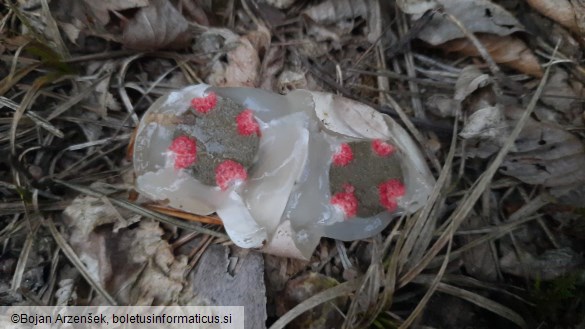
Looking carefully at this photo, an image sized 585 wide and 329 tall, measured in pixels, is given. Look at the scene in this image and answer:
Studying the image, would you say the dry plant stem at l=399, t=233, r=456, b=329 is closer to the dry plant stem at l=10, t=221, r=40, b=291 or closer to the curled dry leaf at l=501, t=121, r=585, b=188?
the curled dry leaf at l=501, t=121, r=585, b=188

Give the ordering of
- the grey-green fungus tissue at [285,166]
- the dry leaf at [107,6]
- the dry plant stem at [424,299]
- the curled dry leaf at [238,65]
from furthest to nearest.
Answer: the curled dry leaf at [238,65], the dry leaf at [107,6], the grey-green fungus tissue at [285,166], the dry plant stem at [424,299]

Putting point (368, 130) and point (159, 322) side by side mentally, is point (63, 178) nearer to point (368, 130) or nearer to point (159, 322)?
point (159, 322)

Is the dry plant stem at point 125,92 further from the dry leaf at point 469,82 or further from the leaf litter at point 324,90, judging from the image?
the dry leaf at point 469,82

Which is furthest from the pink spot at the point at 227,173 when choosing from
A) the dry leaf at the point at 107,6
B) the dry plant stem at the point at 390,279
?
the dry leaf at the point at 107,6

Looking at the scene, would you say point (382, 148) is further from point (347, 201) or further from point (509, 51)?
point (509, 51)

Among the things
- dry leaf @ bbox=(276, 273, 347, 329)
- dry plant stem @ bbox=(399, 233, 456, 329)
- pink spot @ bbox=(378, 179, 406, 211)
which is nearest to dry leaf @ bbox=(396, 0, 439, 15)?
pink spot @ bbox=(378, 179, 406, 211)

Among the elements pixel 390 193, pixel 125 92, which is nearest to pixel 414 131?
pixel 390 193
